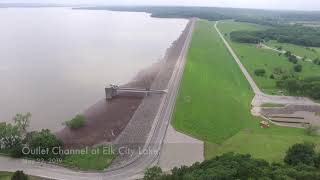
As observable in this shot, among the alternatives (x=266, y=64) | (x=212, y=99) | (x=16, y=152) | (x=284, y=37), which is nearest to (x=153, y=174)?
(x=16, y=152)

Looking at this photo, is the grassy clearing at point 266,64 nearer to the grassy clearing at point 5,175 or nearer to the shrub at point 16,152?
the shrub at point 16,152

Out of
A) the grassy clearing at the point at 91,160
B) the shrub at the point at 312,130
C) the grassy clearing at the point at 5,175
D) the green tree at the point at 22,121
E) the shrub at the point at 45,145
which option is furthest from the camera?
the shrub at the point at 312,130

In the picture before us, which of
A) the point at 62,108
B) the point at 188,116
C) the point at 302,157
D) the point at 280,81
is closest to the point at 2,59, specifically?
the point at 62,108

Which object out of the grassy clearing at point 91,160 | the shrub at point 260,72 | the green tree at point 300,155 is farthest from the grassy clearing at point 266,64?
the grassy clearing at point 91,160

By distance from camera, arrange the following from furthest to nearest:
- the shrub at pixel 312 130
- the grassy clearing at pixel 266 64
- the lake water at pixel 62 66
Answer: the grassy clearing at pixel 266 64 → the lake water at pixel 62 66 → the shrub at pixel 312 130

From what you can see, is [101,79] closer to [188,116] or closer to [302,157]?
[188,116]

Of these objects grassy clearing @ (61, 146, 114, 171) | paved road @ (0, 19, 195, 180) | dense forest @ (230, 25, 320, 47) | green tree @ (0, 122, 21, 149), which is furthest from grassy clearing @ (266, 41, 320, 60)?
green tree @ (0, 122, 21, 149)

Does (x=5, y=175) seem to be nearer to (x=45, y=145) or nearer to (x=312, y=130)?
(x=45, y=145)

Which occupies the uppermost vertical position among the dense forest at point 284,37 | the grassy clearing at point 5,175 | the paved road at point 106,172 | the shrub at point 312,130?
the dense forest at point 284,37

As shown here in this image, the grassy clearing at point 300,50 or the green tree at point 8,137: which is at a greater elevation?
the grassy clearing at point 300,50
